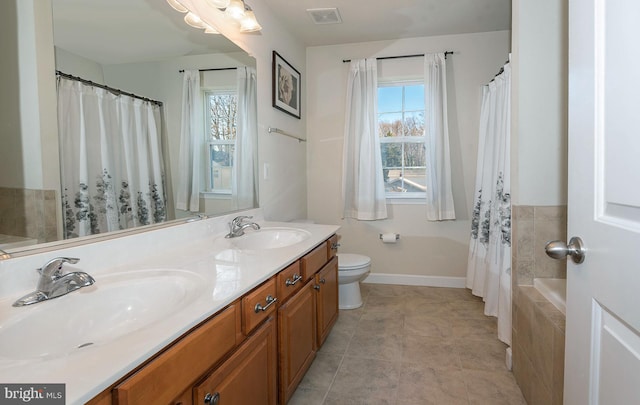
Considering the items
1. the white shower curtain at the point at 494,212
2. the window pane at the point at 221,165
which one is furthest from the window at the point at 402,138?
the window pane at the point at 221,165

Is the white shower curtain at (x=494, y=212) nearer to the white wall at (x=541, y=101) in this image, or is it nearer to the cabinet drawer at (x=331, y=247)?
→ the white wall at (x=541, y=101)

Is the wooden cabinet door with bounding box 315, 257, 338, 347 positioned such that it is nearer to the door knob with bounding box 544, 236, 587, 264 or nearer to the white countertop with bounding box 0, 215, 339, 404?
the white countertop with bounding box 0, 215, 339, 404

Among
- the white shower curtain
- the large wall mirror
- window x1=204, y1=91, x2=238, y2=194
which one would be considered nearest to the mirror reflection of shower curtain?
the large wall mirror

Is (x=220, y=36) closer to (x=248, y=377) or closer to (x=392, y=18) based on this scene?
(x=392, y=18)

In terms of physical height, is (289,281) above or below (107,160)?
below

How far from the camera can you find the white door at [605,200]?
26.5 inches

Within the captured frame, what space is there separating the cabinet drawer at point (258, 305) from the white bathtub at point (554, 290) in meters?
1.20

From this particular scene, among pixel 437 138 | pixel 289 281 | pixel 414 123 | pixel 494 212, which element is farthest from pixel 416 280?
pixel 289 281

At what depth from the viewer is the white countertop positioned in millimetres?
562

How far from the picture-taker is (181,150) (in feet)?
5.36

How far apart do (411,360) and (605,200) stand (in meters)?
1.60

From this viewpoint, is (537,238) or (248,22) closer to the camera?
(537,238)

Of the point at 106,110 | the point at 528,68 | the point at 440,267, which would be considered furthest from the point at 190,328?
the point at 440,267

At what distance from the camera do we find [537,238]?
1716 mm
